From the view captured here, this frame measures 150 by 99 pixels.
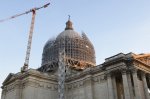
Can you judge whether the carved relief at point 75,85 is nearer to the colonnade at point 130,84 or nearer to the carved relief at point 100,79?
the carved relief at point 100,79

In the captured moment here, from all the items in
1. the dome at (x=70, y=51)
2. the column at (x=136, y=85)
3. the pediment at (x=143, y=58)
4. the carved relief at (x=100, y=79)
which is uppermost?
the dome at (x=70, y=51)

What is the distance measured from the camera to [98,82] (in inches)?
2151

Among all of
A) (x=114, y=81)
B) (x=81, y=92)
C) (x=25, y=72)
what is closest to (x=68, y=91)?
(x=81, y=92)

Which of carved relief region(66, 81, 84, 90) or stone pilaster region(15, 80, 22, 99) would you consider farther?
carved relief region(66, 81, 84, 90)

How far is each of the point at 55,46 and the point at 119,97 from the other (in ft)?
107

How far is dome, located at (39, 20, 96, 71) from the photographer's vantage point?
72.1m

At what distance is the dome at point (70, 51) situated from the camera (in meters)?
72.1

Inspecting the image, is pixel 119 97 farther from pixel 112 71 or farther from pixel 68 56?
pixel 68 56

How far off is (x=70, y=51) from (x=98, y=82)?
21.3 m

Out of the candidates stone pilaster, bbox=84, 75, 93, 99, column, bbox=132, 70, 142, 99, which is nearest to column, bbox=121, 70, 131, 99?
column, bbox=132, 70, 142, 99

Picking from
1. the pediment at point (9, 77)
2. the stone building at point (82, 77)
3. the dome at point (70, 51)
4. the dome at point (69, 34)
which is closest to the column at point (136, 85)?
the stone building at point (82, 77)

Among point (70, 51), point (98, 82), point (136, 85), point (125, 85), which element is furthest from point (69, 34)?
point (136, 85)

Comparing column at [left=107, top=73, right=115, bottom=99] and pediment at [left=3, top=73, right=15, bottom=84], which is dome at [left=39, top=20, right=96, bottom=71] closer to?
pediment at [left=3, top=73, right=15, bottom=84]

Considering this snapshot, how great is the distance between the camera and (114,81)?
163ft
